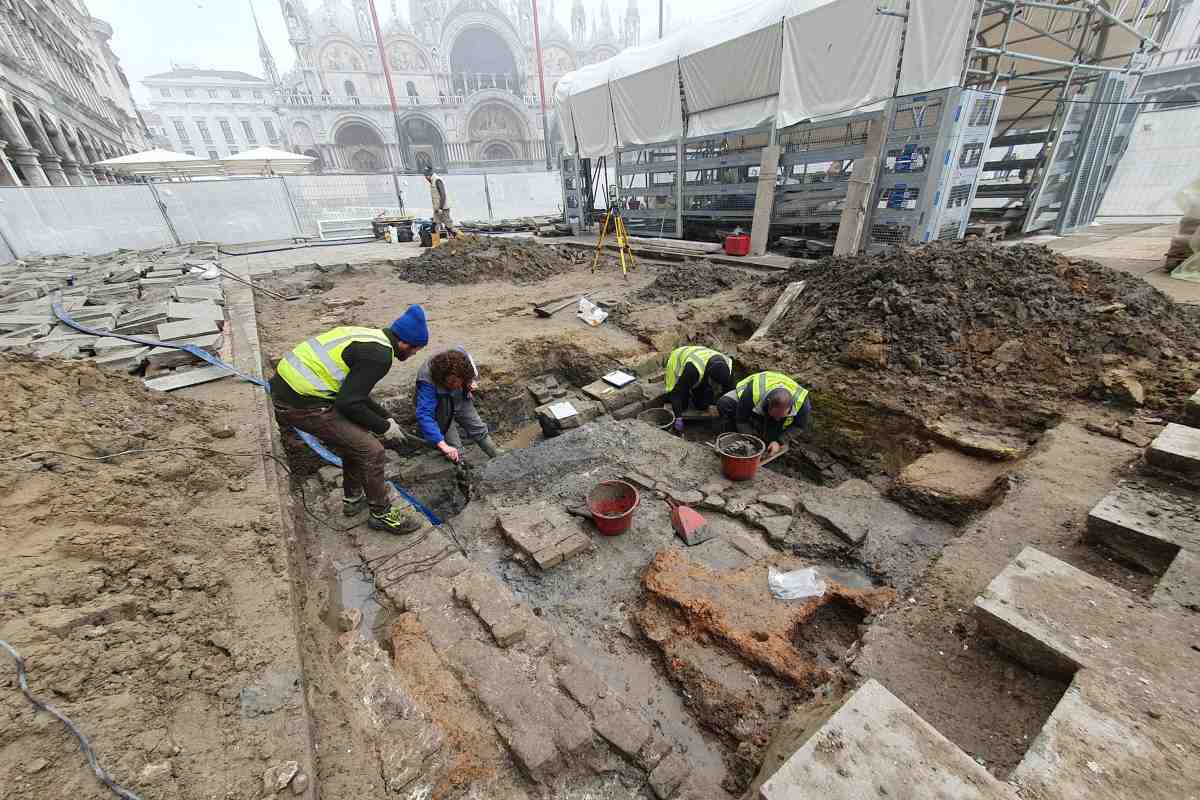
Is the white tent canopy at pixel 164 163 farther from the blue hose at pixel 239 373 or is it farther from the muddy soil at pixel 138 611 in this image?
the muddy soil at pixel 138 611

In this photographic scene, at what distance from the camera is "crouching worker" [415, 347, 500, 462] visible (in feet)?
11.4

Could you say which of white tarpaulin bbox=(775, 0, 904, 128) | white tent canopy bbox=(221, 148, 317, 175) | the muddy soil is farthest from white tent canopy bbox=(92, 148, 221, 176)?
white tarpaulin bbox=(775, 0, 904, 128)

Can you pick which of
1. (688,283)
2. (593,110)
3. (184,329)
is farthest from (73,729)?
(593,110)

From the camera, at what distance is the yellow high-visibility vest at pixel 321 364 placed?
2.90 m

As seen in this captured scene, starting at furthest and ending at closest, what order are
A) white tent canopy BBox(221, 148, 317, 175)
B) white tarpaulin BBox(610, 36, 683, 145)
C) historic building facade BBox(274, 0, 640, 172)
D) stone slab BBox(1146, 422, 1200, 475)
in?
historic building facade BBox(274, 0, 640, 172) → white tent canopy BBox(221, 148, 317, 175) → white tarpaulin BBox(610, 36, 683, 145) → stone slab BBox(1146, 422, 1200, 475)

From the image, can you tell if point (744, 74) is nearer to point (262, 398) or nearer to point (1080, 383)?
point (1080, 383)

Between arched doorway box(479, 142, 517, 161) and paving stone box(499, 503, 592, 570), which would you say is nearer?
paving stone box(499, 503, 592, 570)

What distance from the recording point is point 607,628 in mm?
2576

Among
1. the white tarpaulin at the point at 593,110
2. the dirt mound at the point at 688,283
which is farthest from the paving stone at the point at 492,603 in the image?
the white tarpaulin at the point at 593,110

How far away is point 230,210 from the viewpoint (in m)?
14.5

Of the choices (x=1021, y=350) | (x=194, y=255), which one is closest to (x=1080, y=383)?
(x=1021, y=350)

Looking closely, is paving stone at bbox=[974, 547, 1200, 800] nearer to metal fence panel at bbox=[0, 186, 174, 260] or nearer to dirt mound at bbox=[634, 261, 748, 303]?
dirt mound at bbox=[634, 261, 748, 303]

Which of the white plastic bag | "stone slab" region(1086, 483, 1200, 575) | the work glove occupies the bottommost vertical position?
the white plastic bag

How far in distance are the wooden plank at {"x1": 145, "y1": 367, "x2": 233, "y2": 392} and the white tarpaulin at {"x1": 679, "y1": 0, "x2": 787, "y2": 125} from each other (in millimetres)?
9981
